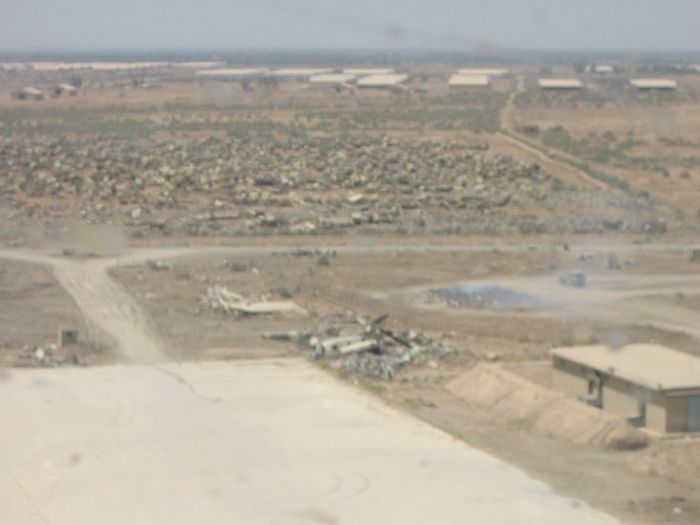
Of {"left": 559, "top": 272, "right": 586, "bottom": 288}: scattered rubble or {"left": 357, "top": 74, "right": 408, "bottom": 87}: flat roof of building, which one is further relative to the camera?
{"left": 357, "top": 74, "right": 408, "bottom": 87}: flat roof of building

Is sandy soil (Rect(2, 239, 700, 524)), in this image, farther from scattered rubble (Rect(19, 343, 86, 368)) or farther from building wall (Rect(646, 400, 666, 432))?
building wall (Rect(646, 400, 666, 432))

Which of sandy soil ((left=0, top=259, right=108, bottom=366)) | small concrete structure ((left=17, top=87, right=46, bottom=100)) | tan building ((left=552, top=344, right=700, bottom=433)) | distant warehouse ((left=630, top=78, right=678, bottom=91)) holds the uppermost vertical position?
distant warehouse ((left=630, top=78, right=678, bottom=91))

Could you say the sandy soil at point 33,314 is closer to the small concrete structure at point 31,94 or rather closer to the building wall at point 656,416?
the building wall at point 656,416

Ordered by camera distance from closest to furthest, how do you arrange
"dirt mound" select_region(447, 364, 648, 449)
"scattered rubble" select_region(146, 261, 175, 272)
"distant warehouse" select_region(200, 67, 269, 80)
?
"dirt mound" select_region(447, 364, 648, 449)
"scattered rubble" select_region(146, 261, 175, 272)
"distant warehouse" select_region(200, 67, 269, 80)

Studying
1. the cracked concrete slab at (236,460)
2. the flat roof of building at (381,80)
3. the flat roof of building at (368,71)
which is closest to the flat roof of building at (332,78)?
the flat roof of building at (381,80)

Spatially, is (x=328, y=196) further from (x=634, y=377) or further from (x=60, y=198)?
(x=634, y=377)

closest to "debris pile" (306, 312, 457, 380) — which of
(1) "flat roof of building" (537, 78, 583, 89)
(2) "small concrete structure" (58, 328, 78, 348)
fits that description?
(2) "small concrete structure" (58, 328, 78, 348)

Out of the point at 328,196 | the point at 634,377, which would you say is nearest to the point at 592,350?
the point at 634,377

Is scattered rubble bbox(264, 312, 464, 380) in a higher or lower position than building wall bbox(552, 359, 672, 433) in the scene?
lower
